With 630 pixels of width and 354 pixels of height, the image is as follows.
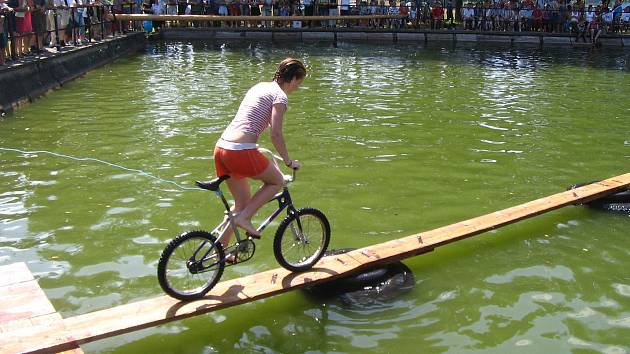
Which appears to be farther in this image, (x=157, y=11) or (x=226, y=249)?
(x=157, y=11)

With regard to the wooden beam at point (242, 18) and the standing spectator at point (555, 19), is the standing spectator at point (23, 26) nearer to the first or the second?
the wooden beam at point (242, 18)

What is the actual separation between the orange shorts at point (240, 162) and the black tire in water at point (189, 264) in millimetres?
565

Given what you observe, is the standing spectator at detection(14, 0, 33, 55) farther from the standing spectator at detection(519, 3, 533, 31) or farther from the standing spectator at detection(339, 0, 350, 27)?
the standing spectator at detection(519, 3, 533, 31)

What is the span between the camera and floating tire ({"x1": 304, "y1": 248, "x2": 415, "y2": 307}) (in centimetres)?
630

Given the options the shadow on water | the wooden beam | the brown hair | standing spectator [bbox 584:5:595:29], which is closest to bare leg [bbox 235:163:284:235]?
the brown hair

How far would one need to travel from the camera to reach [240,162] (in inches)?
218

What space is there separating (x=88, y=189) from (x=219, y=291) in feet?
14.7

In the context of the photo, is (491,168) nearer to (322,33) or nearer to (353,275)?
(353,275)

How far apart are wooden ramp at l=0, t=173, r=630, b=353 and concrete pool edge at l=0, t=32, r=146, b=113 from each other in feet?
35.5

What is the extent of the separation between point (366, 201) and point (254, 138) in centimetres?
386

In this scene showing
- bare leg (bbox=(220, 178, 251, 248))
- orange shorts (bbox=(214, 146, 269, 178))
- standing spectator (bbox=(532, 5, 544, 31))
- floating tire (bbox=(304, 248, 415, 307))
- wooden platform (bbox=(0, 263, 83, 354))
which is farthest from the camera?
Answer: standing spectator (bbox=(532, 5, 544, 31))

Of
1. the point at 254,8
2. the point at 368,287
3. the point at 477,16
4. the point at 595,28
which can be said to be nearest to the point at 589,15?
the point at 595,28

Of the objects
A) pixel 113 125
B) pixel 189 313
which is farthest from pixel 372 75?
pixel 189 313

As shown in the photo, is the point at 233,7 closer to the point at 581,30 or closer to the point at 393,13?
the point at 393,13
